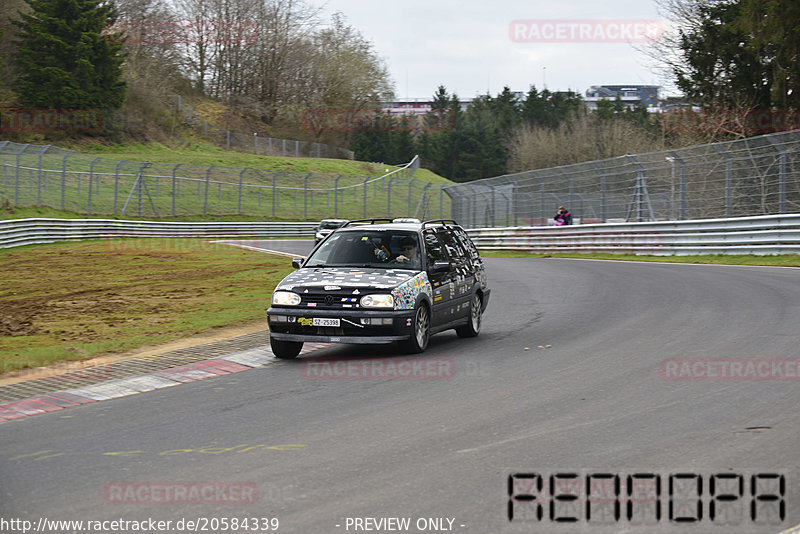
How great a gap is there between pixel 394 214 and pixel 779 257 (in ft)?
131

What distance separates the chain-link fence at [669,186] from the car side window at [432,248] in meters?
15.8

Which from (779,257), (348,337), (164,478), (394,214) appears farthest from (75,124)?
(164,478)

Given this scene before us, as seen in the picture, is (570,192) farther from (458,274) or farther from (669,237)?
(458,274)

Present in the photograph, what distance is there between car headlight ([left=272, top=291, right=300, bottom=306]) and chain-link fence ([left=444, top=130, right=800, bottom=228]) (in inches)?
718

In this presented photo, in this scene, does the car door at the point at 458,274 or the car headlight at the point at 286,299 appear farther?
the car door at the point at 458,274

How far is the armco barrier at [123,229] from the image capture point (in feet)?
115

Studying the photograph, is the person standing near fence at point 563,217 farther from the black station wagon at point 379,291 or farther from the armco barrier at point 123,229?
the black station wagon at point 379,291

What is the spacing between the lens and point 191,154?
7156 cm

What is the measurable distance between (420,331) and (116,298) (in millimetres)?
8685

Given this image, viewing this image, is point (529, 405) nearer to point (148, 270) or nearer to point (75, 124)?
point (148, 270)

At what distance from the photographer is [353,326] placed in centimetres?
1028

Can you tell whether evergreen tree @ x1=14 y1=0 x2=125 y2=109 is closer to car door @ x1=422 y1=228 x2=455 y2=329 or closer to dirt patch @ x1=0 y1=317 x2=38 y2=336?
dirt patch @ x1=0 y1=317 x2=38 y2=336

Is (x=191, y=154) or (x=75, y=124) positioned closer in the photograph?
(x=75, y=124)

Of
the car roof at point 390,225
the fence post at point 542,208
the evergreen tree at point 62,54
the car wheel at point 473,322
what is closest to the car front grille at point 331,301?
the car roof at point 390,225
